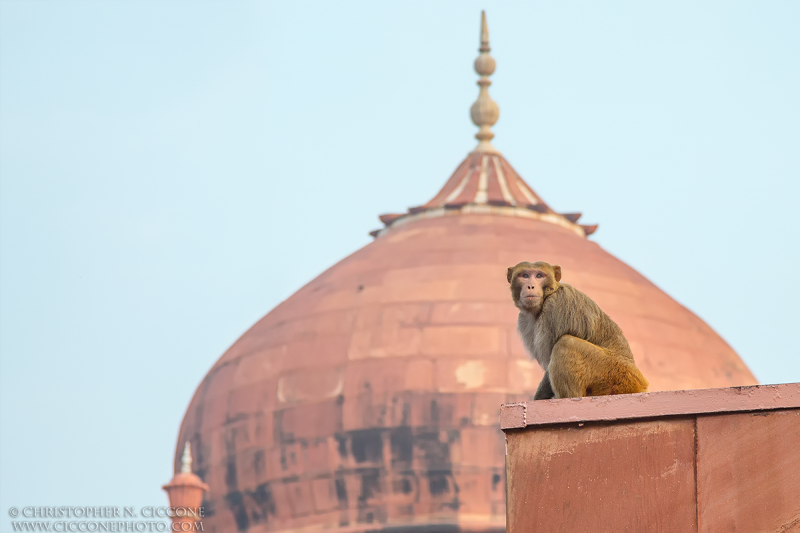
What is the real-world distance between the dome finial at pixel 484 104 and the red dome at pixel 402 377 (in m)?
3.58

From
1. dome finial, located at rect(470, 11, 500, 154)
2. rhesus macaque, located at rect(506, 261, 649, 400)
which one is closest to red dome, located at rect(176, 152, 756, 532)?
dome finial, located at rect(470, 11, 500, 154)

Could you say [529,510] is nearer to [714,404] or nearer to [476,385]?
[714,404]

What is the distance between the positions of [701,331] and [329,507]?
23.3 feet

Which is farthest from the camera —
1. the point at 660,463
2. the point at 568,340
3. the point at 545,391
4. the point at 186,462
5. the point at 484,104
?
the point at 484,104

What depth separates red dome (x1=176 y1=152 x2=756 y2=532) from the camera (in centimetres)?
3156

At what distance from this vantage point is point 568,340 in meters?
10.4

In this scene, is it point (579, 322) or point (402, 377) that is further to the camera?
point (402, 377)

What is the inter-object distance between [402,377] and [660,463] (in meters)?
23.4

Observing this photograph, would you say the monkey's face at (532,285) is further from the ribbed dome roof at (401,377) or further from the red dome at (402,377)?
the ribbed dome roof at (401,377)

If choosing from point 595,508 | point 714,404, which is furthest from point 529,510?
point 714,404

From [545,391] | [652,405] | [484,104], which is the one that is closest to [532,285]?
[545,391]

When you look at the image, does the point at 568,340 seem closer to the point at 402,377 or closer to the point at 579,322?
the point at 579,322

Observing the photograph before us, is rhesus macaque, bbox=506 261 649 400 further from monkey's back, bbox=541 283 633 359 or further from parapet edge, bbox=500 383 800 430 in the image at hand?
parapet edge, bbox=500 383 800 430

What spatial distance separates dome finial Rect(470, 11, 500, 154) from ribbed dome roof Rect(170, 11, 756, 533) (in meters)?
3.38
